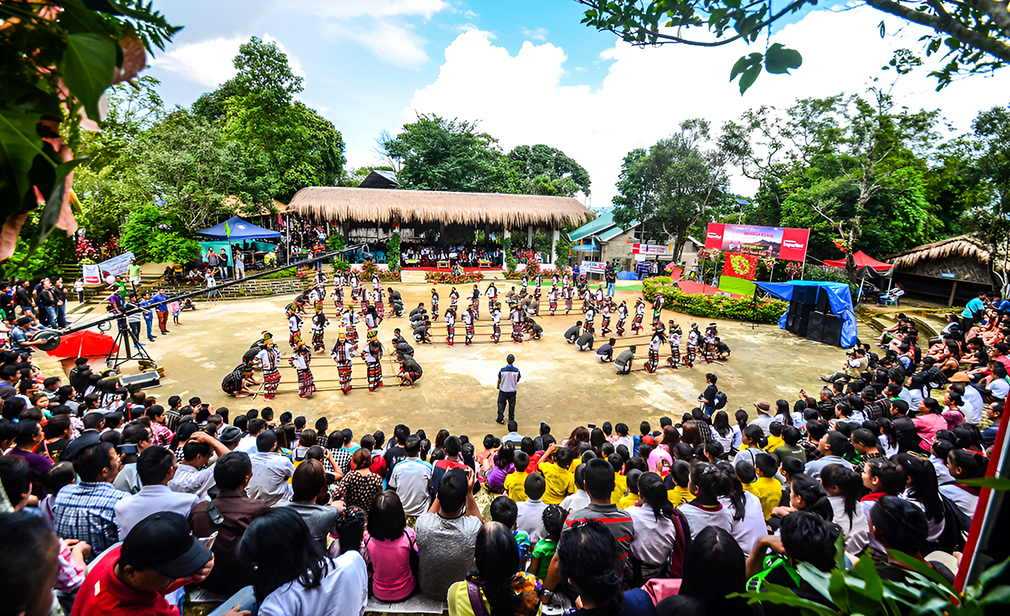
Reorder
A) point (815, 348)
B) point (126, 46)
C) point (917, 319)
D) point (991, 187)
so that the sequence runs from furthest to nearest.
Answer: point (917, 319)
point (815, 348)
point (991, 187)
point (126, 46)

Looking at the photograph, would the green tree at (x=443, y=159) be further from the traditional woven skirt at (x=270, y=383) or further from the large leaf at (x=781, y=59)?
the large leaf at (x=781, y=59)

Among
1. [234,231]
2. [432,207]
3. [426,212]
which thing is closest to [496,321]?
[234,231]

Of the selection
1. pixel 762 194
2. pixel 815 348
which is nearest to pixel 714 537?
pixel 815 348

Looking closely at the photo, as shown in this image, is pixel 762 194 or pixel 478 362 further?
pixel 762 194

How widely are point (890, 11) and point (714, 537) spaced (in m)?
2.20

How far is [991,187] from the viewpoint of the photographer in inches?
468

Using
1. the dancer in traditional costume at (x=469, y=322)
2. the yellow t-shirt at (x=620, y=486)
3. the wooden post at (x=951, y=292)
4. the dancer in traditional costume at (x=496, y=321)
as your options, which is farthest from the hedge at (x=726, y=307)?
the yellow t-shirt at (x=620, y=486)

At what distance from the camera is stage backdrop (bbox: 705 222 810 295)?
15812 mm

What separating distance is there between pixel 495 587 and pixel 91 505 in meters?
2.52

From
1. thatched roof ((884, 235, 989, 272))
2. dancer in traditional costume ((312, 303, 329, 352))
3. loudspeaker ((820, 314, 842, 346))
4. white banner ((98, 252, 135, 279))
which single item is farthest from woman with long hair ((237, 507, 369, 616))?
A: thatched roof ((884, 235, 989, 272))

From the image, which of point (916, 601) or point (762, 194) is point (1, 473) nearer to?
point (916, 601)

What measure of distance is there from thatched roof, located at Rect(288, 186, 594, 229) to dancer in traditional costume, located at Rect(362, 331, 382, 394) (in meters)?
14.3

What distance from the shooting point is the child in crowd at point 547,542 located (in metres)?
2.99

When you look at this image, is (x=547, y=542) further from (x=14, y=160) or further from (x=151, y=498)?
(x=14, y=160)
